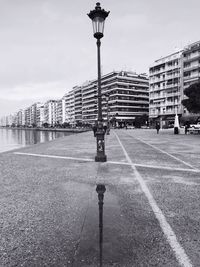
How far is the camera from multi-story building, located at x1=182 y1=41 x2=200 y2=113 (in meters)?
73.9

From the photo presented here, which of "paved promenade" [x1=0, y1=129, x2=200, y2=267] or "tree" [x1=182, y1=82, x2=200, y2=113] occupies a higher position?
"tree" [x1=182, y1=82, x2=200, y2=113]

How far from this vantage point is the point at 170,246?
10.0 ft

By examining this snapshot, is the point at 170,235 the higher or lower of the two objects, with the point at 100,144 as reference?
lower

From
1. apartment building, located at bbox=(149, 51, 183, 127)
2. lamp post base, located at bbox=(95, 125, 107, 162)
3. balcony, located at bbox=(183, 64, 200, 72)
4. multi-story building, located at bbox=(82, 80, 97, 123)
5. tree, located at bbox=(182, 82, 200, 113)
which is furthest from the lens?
multi-story building, located at bbox=(82, 80, 97, 123)

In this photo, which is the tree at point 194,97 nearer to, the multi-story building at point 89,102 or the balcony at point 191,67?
the balcony at point 191,67

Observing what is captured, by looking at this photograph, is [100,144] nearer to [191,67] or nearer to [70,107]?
[191,67]

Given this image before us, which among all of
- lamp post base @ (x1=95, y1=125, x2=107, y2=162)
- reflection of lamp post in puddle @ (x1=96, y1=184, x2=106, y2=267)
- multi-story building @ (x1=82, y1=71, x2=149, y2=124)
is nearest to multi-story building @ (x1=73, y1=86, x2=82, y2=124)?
multi-story building @ (x1=82, y1=71, x2=149, y2=124)

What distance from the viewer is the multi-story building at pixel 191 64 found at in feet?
243

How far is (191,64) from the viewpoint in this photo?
76.6 meters

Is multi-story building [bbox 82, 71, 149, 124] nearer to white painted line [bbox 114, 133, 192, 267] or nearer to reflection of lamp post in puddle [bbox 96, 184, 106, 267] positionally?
reflection of lamp post in puddle [bbox 96, 184, 106, 267]

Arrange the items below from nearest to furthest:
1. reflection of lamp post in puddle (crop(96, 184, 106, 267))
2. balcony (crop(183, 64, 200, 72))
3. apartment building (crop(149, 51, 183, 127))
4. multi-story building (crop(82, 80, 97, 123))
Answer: reflection of lamp post in puddle (crop(96, 184, 106, 267))
balcony (crop(183, 64, 200, 72))
apartment building (crop(149, 51, 183, 127))
multi-story building (crop(82, 80, 97, 123))

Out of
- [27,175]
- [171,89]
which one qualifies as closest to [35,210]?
[27,175]

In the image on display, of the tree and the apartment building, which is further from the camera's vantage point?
the apartment building

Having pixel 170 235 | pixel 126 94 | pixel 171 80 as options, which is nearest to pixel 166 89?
pixel 171 80
